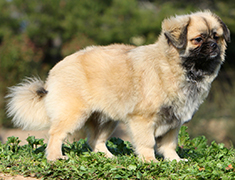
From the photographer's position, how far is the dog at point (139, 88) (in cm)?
435

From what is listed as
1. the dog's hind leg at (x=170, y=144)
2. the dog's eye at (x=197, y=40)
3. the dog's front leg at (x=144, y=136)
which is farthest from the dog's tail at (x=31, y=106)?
the dog's eye at (x=197, y=40)

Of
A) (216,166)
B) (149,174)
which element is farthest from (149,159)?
(216,166)

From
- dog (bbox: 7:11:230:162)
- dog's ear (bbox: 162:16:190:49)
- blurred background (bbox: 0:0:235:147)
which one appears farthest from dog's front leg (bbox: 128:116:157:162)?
blurred background (bbox: 0:0:235:147)

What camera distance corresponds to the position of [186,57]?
433cm

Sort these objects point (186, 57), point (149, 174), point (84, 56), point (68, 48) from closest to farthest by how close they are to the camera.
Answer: point (149, 174) < point (186, 57) < point (84, 56) < point (68, 48)

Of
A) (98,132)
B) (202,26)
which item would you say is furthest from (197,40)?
(98,132)

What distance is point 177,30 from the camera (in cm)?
437

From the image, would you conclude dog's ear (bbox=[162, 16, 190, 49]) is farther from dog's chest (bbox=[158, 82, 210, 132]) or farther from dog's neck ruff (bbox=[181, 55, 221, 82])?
dog's chest (bbox=[158, 82, 210, 132])

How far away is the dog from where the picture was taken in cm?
435

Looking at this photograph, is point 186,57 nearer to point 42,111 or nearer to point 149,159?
point 149,159

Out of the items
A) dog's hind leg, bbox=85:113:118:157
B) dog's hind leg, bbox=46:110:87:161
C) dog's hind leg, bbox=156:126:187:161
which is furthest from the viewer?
dog's hind leg, bbox=85:113:118:157

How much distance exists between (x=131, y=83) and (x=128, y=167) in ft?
3.93

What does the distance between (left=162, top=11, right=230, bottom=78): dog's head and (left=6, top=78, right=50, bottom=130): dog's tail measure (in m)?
2.11

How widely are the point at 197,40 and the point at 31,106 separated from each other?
2.62m
